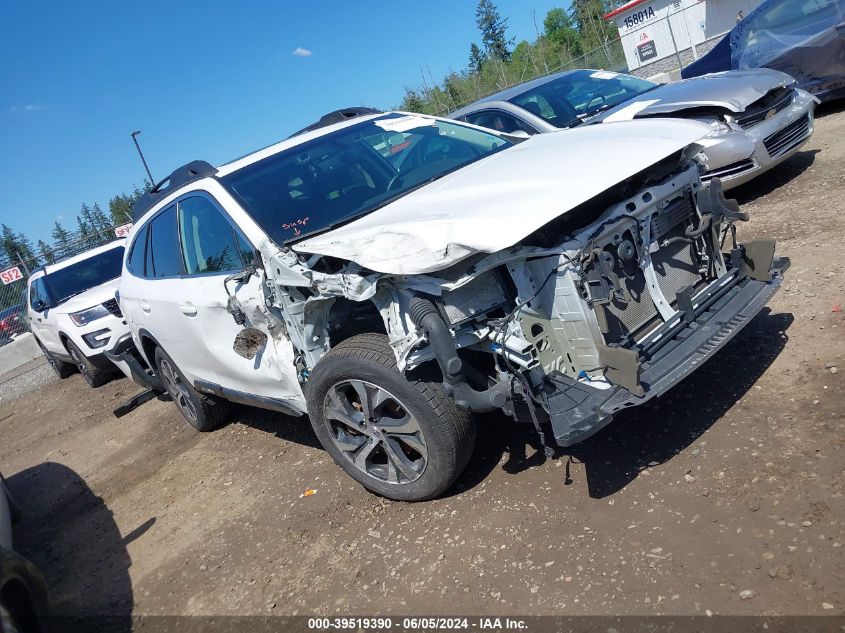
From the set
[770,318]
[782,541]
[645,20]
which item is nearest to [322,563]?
[782,541]

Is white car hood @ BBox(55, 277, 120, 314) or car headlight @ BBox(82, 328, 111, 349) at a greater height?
white car hood @ BBox(55, 277, 120, 314)

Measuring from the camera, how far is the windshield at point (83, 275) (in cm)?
979

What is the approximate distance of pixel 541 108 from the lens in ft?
24.3

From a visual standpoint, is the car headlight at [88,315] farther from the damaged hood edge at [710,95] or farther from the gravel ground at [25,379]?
the damaged hood edge at [710,95]

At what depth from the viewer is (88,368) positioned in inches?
372

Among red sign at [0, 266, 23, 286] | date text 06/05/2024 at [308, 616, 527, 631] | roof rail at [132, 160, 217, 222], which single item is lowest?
date text 06/05/2024 at [308, 616, 527, 631]

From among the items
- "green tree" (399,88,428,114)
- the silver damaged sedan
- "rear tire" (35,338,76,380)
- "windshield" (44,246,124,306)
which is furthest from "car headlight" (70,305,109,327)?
"green tree" (399,88,428,114)

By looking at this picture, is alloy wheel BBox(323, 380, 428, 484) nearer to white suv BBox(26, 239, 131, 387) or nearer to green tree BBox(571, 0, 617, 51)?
white suv BBox(26, 239, 131, 387)

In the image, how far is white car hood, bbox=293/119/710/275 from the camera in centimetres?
279

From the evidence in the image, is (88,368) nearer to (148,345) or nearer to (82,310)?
(82,310)

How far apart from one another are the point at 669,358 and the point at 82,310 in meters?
8.08

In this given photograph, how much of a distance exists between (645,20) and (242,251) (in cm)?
2884

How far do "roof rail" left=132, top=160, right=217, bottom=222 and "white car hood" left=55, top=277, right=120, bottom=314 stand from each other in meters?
3.30

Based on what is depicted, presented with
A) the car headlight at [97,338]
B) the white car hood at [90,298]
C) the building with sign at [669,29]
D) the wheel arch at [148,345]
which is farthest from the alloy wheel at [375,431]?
the building with sign at [669,29]
